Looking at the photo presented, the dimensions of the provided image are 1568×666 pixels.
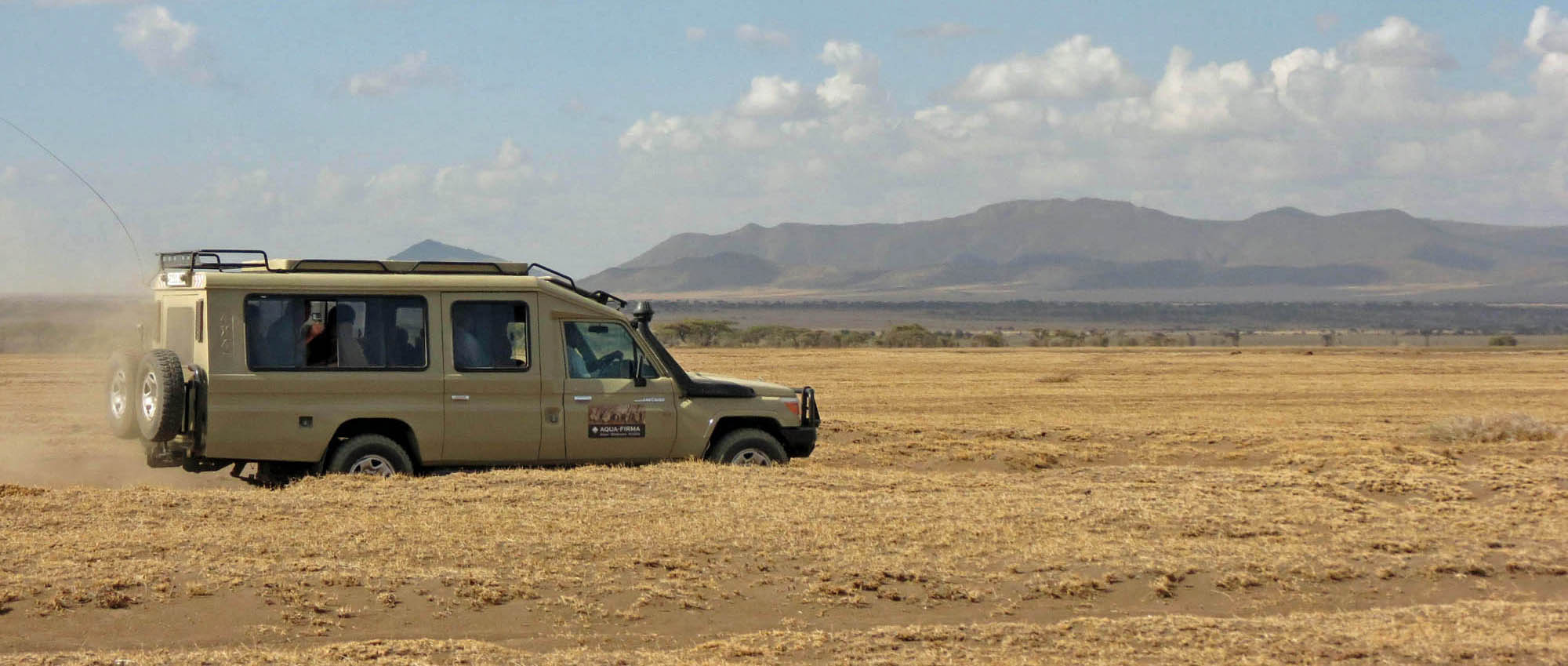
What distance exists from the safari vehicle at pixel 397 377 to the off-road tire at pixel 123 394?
0.02 metres

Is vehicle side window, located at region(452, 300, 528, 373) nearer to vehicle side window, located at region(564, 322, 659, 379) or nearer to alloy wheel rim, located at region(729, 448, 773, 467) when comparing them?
vehicle side window, located at region(564, 322, 659, 379)

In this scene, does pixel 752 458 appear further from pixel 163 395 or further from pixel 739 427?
pixel 163 395

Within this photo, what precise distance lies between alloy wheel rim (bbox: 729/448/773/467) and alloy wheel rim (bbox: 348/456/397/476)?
10.0 ft

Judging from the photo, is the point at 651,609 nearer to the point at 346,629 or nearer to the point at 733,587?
the point at 733,587

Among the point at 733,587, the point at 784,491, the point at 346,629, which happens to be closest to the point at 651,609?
the point at 733,587

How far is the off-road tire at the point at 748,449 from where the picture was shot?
14.0m

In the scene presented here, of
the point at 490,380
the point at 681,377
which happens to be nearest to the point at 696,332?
the point at 681,377

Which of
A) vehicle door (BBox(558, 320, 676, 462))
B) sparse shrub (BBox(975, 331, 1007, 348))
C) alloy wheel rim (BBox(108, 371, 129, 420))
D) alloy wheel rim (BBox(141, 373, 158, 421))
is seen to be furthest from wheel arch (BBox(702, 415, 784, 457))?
sparse shrub (BBox(975, 331, 1007, 348))

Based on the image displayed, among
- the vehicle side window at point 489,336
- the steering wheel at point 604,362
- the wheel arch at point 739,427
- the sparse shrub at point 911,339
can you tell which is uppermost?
the vehicle side window at point 489,336

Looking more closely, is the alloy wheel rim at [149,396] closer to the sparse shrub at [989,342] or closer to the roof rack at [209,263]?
the roof rack at [209,263]

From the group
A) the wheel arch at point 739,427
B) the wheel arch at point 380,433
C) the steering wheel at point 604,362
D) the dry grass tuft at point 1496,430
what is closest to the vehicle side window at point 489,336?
the steering wheel at point 604,362

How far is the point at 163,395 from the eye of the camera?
12.2 m

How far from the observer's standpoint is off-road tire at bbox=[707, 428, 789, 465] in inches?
551

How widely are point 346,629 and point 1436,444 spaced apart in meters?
15.8
